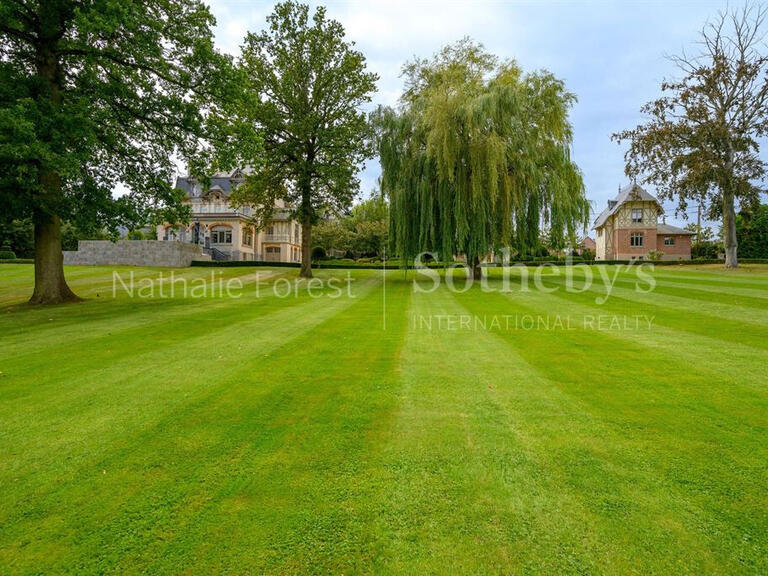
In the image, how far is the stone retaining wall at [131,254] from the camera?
30062 millimetres

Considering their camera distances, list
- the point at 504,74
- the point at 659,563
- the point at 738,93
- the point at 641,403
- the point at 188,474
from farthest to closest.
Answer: the point at 738,93
the point at 504,74
the point at 641,403
the point at 188,474
the point at 659,563

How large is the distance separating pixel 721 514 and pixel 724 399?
2418mm

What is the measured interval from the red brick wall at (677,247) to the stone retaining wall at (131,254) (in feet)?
186

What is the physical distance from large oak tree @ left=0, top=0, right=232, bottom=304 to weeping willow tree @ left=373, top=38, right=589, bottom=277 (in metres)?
8.91

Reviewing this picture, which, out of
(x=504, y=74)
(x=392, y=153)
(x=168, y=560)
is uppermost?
(x=504, y=74)

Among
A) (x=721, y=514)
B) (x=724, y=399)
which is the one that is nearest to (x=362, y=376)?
(x=721, y=514)

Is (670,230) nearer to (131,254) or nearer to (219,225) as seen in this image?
(219,225)

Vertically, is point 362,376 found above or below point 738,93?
below

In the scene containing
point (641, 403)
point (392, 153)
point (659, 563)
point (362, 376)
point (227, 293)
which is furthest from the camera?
point (392, 153)

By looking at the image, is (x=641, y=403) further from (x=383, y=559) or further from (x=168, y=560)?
(x=168, y=560)

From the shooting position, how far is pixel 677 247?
5203 centimetres

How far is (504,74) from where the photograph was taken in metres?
22.0

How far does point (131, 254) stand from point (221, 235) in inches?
558

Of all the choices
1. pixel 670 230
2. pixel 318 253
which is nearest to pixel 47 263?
pixel 318 253
